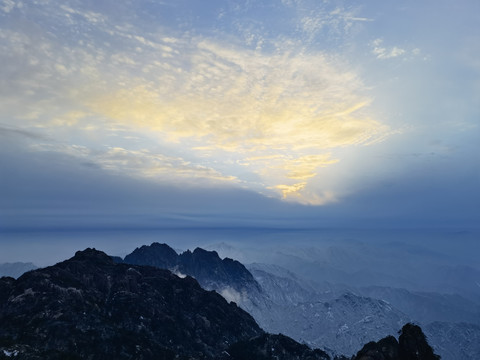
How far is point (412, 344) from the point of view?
495 ft

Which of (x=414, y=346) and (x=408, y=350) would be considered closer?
(x=414, y=346)

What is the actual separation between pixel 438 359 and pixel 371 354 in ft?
104

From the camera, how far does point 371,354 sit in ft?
489

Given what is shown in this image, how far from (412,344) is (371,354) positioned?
21100mm

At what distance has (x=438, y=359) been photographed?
148250 mm

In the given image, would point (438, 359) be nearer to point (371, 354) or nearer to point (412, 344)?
point (412, 344)

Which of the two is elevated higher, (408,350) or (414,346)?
(414,346)

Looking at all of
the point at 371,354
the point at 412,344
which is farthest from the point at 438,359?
the point at 371,354

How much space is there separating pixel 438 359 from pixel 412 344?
12.6m
